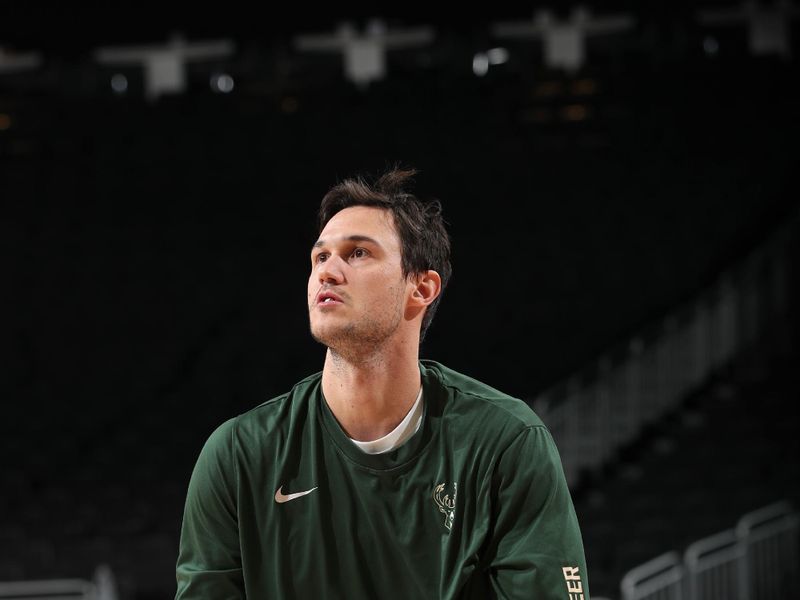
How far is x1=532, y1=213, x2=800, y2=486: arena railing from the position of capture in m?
13.9

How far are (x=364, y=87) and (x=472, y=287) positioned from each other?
5269 mm

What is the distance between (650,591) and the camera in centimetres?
887

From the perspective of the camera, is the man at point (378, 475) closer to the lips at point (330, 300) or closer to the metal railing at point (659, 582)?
the lips at point (330, 300)

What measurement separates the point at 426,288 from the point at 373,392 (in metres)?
0.25

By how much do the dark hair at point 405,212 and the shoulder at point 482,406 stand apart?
211mm

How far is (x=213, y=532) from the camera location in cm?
259

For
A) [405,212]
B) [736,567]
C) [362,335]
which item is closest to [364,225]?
[405,212]

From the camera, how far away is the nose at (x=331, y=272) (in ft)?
8.34

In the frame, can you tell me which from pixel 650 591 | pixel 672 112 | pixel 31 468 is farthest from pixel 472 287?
pixel 650 591

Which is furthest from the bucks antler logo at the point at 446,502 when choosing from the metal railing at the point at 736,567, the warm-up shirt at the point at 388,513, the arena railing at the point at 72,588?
the arena railing at the point at 72,588

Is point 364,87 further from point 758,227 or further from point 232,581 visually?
point 232,581

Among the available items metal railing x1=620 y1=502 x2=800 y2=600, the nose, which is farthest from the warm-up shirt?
metal railing x1=620 y1=502 x2=800 y2=600

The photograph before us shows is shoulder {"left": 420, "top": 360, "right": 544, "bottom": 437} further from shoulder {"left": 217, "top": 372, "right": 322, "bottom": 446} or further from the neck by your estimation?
shoulder {"left": 217, "top": 372, "right": 322, "bottom": 446}

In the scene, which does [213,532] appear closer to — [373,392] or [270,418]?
[270,418]
